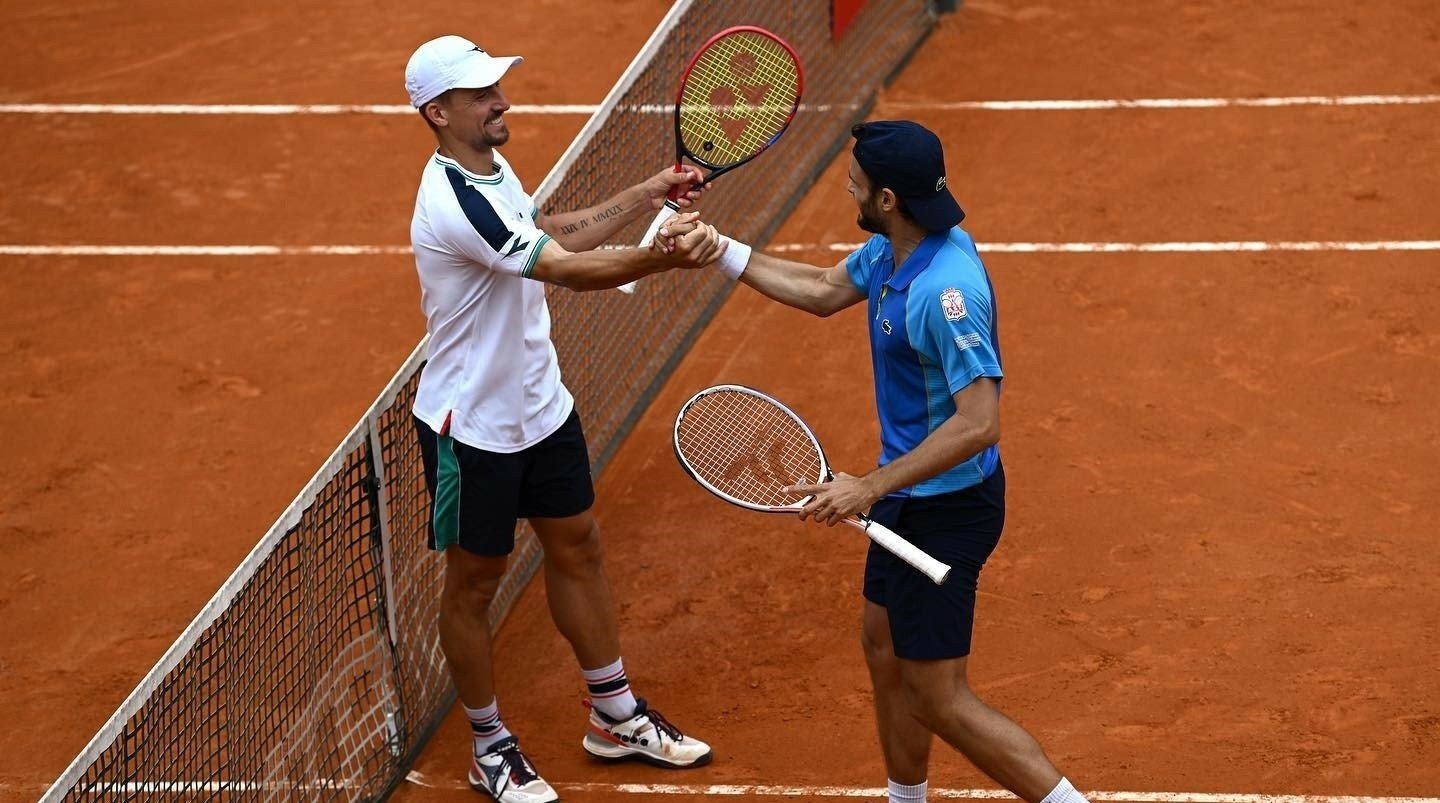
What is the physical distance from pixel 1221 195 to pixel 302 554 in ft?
19.1

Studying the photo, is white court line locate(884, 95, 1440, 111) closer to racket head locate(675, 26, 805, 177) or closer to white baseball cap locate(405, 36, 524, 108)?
racket head locate(675, 26, 805, 177)

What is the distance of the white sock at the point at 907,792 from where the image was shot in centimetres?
544

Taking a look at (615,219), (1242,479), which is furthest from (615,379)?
(1242,479)

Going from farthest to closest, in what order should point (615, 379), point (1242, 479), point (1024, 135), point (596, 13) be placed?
point (596, 13) → point (1024, 135) → point (615, 379) → point (1242, 479)

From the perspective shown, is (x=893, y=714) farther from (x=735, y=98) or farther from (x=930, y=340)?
(x=735, y=98)

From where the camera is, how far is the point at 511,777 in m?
5.97

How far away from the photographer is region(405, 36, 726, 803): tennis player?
535 cm

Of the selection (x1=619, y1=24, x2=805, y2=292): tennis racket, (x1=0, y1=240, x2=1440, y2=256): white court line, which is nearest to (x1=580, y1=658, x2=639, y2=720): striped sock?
(x1=619, y1=24, x2=805, y2=292): tennis racket

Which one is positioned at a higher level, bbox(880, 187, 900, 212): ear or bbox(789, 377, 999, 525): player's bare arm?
bbox(880, 187, 900, 212): ear

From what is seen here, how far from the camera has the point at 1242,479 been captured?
7.38m

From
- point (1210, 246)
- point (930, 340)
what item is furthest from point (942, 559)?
point (1210, 246)

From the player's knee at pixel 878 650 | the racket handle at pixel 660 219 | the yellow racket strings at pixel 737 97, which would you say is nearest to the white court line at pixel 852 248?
the yellow racket strings at pixel 737 97

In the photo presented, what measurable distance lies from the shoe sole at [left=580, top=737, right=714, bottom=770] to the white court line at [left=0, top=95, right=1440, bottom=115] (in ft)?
16.0

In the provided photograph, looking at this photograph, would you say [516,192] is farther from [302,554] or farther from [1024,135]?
[1024,135]
